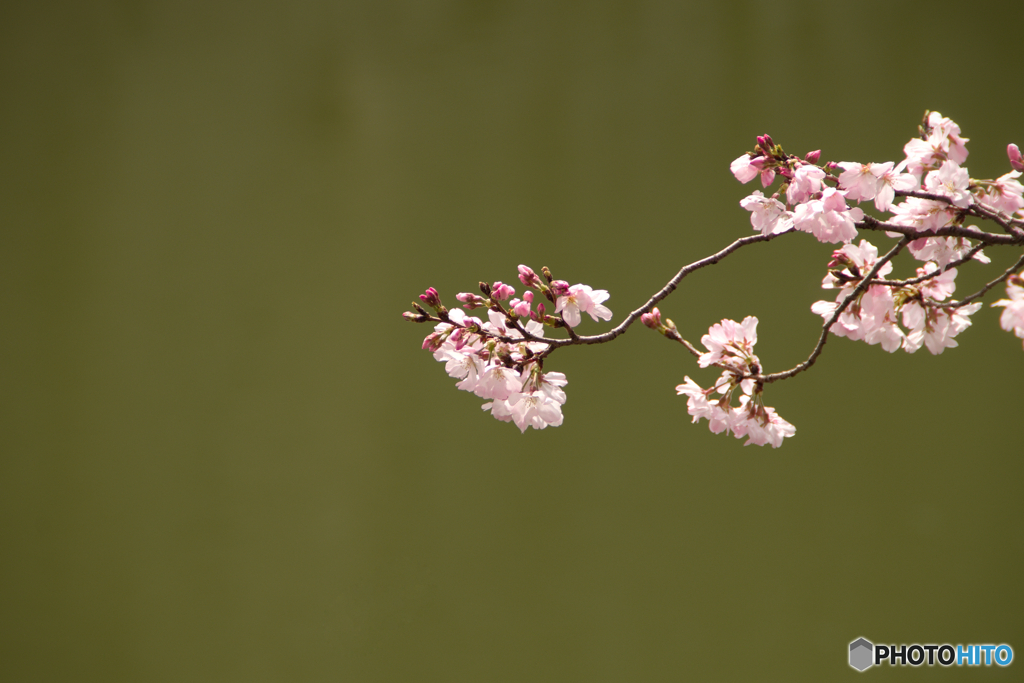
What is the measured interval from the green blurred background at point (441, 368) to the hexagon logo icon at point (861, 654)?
25 mm

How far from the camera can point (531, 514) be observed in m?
1.99

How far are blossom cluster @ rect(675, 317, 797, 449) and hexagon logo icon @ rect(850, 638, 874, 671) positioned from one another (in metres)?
1.45

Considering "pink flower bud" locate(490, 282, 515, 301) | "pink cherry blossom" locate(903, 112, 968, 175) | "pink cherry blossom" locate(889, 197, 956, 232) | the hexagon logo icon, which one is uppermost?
"pink cherry blossom" locate(903, 112, 968, 175)

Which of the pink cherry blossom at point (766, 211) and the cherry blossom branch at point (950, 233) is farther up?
the pink cherry blossom at point (766, 211)

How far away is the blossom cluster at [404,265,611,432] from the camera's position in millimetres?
816

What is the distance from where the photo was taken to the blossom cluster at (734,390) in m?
0.83

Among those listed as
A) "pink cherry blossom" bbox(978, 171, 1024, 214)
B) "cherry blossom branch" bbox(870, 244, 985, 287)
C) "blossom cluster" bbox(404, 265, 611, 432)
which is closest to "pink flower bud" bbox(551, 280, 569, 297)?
→ "blossom cluster" bbox(404, 265, 611, 432)

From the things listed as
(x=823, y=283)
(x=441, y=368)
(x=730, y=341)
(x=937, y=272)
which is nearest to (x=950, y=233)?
(x=937, y=272)

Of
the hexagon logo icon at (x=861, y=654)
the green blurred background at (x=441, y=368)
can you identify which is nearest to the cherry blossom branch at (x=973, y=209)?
the green blurred background at (x=441, y=368)

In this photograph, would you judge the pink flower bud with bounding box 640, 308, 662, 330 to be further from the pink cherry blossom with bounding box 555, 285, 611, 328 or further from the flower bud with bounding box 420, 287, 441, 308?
the flower bud with bounding box 420, 287, 441, 308

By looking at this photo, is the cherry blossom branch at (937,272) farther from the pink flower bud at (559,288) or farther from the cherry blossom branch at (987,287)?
the pink flower bud at (559,288)

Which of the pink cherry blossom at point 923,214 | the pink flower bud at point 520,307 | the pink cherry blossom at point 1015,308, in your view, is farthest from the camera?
the pink flower bud at point 520,307

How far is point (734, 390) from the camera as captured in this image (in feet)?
2.77

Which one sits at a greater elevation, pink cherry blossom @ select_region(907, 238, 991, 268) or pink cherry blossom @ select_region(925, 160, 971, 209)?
pink cherry blossom @ select_region(925, 160, 971, 209)
